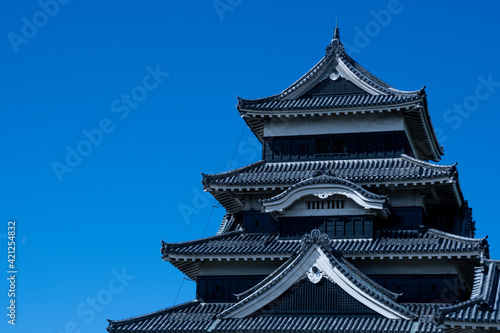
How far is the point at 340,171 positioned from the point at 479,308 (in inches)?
416

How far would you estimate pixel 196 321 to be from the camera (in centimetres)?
3139

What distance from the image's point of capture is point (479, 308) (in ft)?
84.1

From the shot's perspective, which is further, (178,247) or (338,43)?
(338,43)

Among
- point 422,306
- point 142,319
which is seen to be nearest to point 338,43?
point 422,306

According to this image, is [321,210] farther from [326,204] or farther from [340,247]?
[340,247]

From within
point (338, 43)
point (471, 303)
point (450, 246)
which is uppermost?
point (338, 43)

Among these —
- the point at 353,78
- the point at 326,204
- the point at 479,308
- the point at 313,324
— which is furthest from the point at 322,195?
the point at 479,308

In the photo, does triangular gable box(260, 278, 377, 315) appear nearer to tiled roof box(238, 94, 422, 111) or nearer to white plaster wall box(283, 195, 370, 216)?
white plaster wall box(283, 195, 370, 216)

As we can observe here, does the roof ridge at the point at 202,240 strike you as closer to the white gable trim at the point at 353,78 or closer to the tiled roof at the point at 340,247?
the tiled roof at the point at 340,247

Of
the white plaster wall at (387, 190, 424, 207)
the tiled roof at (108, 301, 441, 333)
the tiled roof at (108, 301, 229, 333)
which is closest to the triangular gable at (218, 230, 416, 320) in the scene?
the tiled roof at (108, 301, 441, 333)

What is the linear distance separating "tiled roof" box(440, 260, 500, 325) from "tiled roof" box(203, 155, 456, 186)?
6045 millimetres

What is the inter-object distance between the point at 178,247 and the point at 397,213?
965 cm

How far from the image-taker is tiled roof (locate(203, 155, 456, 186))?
3272 cm

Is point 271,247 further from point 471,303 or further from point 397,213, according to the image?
point 471,303
